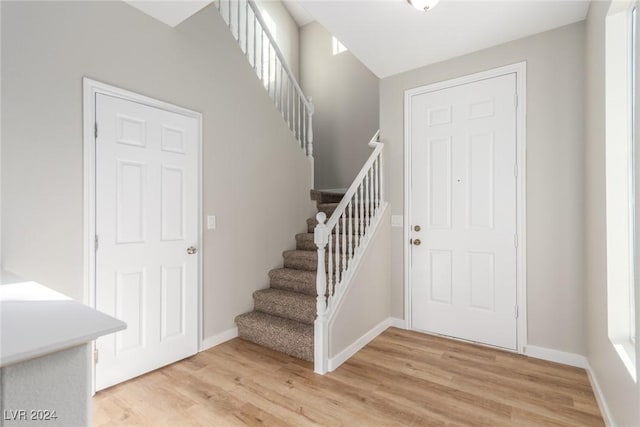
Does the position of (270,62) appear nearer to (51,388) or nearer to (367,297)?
(367,297)

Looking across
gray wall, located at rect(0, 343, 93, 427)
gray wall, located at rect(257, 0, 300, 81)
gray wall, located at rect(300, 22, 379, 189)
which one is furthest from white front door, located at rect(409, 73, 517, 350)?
gray wall, located at rect(257, 0, 300, 81)

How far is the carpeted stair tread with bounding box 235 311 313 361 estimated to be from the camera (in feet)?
8.39

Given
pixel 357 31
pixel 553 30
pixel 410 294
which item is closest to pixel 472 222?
pixel 410 294

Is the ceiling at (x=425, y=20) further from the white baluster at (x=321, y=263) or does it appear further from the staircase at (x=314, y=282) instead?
the white baluster at (x=321, y=263)

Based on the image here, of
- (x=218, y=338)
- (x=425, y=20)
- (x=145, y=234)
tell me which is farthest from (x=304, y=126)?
(x=218, y=338)

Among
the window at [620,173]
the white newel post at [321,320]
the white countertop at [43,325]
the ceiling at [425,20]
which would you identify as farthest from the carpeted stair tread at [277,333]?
the ceiling at [425,20]

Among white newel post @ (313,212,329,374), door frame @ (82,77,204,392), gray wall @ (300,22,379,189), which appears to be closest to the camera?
door frame @ (82,77,204,392)

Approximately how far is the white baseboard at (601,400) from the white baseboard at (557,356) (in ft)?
0.35

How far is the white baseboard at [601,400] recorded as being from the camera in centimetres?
171

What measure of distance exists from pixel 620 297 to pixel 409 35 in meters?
2.33

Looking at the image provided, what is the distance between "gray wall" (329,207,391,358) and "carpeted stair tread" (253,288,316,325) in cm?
32

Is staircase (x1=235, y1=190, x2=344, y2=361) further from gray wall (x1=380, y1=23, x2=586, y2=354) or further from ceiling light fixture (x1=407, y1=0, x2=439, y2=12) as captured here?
ceiling light fixture (x1=407, y1=0, x2=439, y2=12)

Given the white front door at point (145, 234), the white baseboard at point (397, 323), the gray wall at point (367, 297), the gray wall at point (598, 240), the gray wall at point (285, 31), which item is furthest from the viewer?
the gray wall at point (285, 31)

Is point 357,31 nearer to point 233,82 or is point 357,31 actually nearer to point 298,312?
point 233,82
